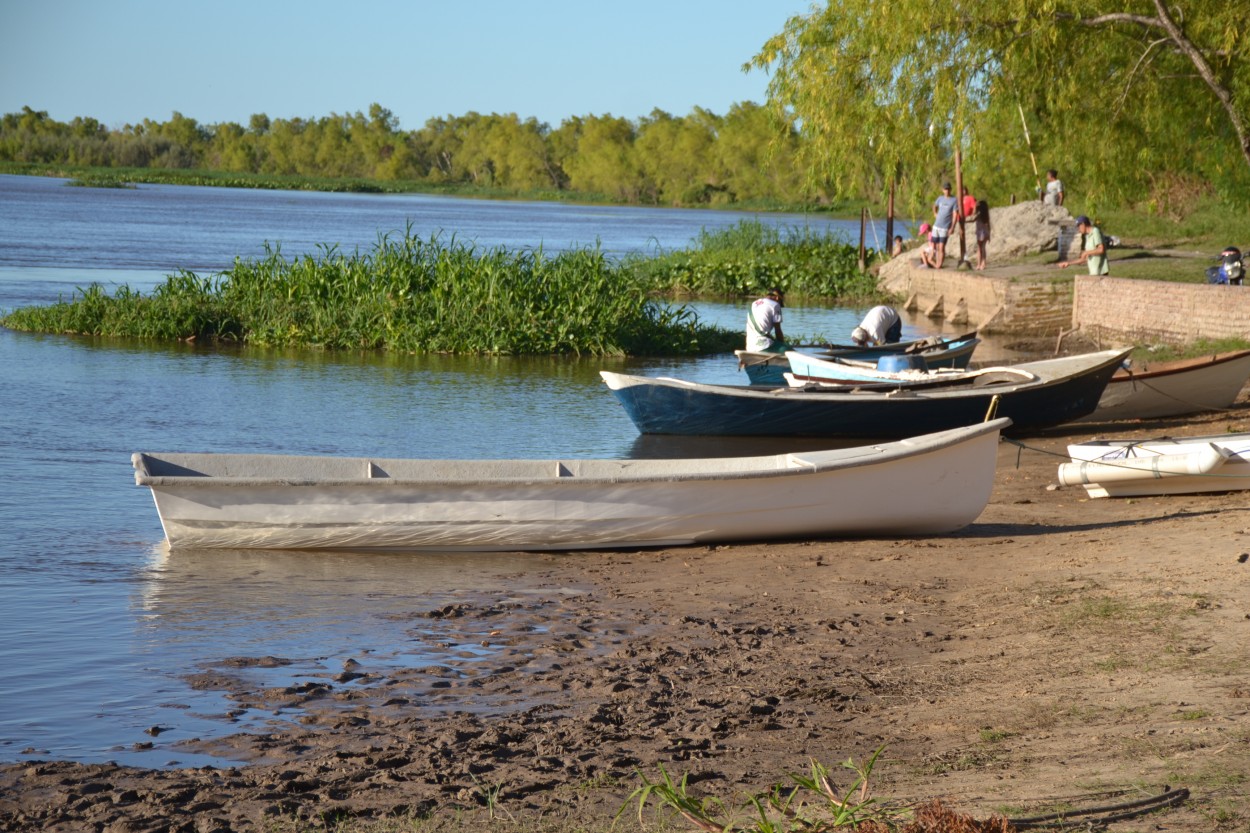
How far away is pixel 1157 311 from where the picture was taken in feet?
69.2

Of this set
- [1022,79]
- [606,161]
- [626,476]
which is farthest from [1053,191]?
[606,161]

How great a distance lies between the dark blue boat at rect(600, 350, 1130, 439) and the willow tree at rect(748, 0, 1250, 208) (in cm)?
519

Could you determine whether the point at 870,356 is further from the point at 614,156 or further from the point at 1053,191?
the point at 614,156

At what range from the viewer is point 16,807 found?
204 inches

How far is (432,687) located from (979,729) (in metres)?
2.73

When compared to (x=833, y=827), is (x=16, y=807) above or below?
below

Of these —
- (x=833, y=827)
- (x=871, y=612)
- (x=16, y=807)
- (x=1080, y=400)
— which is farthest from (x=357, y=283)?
(x=833, y=827)

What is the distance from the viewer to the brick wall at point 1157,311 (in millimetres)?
19281

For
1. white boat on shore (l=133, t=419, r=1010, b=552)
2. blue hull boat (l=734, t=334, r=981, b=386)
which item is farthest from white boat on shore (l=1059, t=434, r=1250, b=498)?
blue hull boat (l=734, t=334, r=981, b=386)

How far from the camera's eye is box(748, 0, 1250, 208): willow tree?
1881 cm

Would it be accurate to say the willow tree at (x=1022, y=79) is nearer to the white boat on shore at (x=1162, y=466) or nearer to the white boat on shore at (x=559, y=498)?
the white boat on shore at (x=1162, y=466)

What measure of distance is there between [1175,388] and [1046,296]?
11.6 m

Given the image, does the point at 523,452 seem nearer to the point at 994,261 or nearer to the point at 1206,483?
the point at 1206,483

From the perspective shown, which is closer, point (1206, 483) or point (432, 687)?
point (432, 687)
